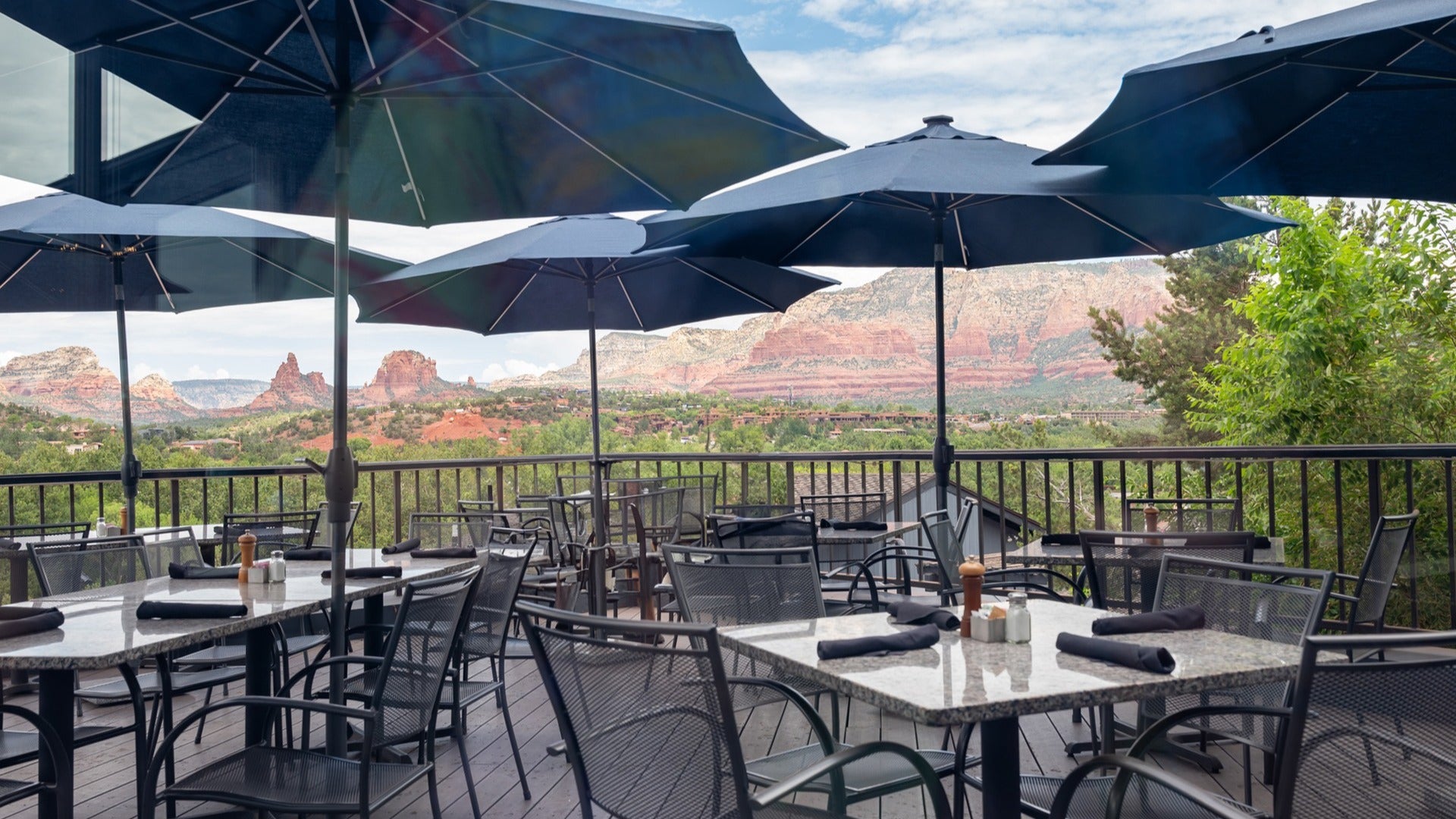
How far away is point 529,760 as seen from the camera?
3.75m

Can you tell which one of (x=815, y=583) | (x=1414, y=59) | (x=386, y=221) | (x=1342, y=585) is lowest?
(x=1342, y=585)

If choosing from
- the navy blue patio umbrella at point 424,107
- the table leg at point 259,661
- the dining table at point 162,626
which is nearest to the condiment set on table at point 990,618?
the navy blue patio umbrella at point 424,107

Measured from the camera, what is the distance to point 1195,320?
2409 centimetres

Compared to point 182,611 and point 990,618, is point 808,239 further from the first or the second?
point 182,611

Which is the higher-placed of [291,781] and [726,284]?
[726,284]

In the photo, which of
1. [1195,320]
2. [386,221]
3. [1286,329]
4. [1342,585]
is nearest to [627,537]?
[386,221]

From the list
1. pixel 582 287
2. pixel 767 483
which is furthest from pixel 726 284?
pixel 767 483

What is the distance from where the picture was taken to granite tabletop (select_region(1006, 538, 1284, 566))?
153 inches

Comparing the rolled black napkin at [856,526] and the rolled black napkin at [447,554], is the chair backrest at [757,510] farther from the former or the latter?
the rolled black napkin at [447,554]

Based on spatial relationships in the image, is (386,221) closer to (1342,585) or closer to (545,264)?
(545,264)

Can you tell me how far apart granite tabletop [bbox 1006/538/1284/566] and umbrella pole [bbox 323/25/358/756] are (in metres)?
2.65

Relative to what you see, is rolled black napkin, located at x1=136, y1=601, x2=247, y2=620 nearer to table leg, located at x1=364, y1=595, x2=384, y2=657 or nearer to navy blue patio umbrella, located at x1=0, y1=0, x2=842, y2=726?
navy blue patio umbrella, located at x1=0, y1=0, x2=842, y2=726

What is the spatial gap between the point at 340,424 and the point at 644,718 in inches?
61.3

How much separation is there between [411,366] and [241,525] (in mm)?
18682
